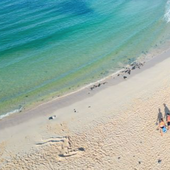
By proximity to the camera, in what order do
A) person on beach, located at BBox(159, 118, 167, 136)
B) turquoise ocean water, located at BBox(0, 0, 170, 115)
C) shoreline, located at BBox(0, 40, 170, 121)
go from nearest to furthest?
person on beach, located at BBox(159, 118, 167, 136), shoreline, located at BBox(0, 40, 170, 121), turquoise ocean water, located at BBox(0, 0, 170, 115)

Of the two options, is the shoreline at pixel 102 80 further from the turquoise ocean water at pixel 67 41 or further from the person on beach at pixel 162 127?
the person on beach at pixel 162 127

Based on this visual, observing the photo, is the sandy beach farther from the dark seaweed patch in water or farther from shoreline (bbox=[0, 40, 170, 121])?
the dark seaweed patch in water

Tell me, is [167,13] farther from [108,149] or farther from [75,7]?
[108,149]

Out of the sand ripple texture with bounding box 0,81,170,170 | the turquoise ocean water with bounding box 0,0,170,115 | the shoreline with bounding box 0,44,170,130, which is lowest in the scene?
the sand ripple texture with bounding box 0,81,170,170

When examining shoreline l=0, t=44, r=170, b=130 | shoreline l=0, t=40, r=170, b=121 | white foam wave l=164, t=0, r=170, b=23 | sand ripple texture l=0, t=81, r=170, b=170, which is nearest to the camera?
sand ripple texture l=0, t=81, r=170, b=170

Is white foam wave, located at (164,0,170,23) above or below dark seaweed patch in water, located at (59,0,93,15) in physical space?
below

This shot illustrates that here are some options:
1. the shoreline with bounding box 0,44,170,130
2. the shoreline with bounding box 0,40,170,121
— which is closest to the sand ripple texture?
the shoreline with bounding box 0,44,170,130

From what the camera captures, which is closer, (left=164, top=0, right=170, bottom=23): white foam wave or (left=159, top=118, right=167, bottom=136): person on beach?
(left=159, top=118, right=167, bottom=136): person on beach

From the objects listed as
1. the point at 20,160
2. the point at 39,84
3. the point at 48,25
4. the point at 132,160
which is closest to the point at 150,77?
the point at 132,160

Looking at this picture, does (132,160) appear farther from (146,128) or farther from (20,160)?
(20,160)
